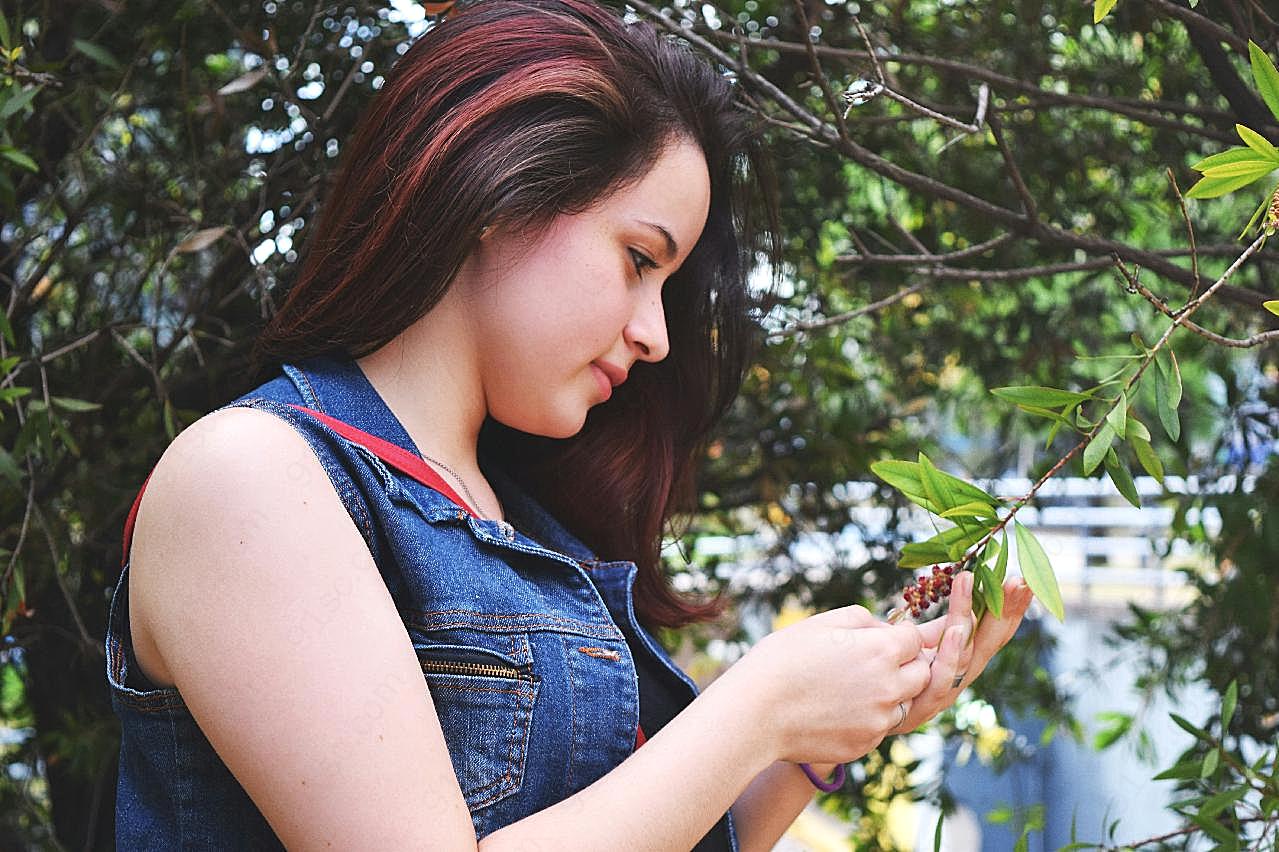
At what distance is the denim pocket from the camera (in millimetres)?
1089

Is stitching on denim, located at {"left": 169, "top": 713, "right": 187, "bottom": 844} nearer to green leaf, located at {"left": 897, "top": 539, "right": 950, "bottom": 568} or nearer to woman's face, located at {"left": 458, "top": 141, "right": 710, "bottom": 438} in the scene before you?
woman's face, located at {"left": 458, "top": 141, "right": 710, "bottom": 438}

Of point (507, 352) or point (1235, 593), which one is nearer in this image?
point (507, 352)

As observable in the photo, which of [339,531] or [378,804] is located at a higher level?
[339,531]

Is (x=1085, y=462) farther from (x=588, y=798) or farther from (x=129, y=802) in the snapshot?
(x=129, y=802)

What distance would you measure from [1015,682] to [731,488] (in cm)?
81

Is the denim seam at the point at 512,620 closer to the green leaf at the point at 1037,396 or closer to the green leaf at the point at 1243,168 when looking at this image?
the green leaf at the point at 1037,396

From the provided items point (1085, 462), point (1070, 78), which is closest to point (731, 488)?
point (1070, 78)

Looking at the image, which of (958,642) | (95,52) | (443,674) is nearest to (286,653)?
(443,674)

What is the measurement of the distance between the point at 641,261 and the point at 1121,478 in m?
0.52

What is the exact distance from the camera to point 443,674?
3.61ft

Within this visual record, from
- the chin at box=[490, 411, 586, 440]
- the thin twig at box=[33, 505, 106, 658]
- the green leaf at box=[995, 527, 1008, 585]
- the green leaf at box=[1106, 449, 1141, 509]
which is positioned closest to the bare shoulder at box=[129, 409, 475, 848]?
the chin at box=[490, 411, 586, 440]

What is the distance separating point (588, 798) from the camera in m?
1.03

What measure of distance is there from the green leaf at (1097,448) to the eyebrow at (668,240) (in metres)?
0.48

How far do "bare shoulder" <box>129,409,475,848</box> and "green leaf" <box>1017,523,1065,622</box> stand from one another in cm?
48
